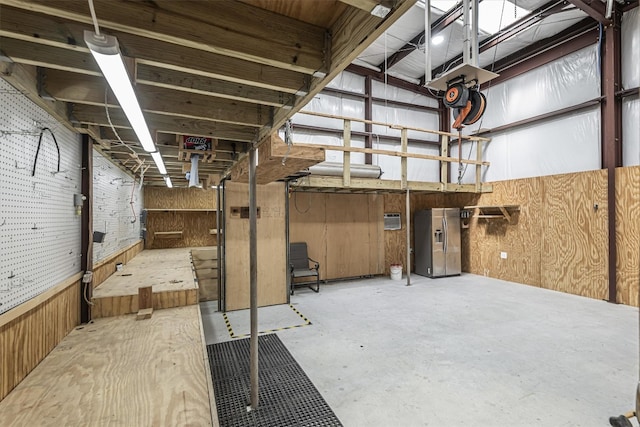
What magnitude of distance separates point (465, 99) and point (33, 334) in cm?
466

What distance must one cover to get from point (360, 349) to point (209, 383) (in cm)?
172

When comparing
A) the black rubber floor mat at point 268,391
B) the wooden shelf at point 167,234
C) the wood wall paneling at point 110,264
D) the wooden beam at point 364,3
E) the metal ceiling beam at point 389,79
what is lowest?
the black rubber floor mat at point 268,391

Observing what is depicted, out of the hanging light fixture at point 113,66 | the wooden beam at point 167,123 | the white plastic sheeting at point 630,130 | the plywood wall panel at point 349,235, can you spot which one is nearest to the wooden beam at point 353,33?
the hanging light fixture at point 113,66

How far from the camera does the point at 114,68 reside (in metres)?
1.18

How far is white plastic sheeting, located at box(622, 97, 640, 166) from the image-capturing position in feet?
14.7

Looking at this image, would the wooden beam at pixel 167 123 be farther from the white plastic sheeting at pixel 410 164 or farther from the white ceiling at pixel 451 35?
the white plastic sheeting at pixel 410 164

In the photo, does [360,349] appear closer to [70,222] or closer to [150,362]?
[150,362]

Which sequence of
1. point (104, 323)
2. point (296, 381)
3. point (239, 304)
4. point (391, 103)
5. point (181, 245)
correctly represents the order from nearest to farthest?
1. point (296, 381)
2. point (104, 323)
3. point (239, 304)
4. point (181, 245)
5. point (391, 103)

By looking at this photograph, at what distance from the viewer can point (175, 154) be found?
3477 mm

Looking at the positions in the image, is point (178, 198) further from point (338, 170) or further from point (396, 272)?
point (396, 272)

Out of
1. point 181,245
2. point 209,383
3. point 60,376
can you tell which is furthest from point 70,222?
point 181,245

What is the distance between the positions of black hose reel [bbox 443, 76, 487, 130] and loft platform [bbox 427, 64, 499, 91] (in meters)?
0.06

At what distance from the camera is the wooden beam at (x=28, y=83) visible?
1.51m

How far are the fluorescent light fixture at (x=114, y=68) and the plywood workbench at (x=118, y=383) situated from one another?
5.25ft
